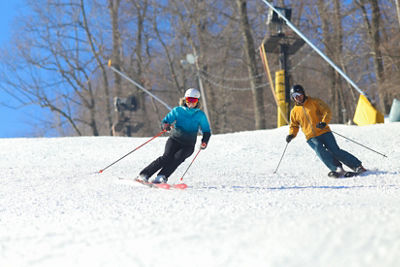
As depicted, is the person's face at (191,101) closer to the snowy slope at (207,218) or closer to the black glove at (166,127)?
the black glove at (166,127)

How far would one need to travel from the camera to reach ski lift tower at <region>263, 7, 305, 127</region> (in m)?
11.6

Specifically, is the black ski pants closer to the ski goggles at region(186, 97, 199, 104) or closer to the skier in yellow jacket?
the ski goggles at region(186, 97, 199, 104)

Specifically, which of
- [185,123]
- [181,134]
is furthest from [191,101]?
[181,134]

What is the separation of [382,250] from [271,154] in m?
5.77

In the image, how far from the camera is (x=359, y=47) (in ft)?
54.2

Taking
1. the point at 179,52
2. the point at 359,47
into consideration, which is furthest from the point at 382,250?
the point at 179,52

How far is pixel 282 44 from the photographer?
12.0 metres

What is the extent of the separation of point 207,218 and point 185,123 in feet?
8.03

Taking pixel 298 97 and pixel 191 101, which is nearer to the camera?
pixel 191 101

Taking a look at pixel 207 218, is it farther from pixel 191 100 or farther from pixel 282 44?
pixel 282 44

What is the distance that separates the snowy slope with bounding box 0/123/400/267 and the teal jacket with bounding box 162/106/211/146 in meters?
0.64

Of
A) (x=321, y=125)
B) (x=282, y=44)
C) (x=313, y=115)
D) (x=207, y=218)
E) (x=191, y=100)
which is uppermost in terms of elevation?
(x=282, y=44)

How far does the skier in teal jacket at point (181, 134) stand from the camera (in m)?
4.56

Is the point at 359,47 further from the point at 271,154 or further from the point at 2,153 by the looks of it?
the point at 2,153
